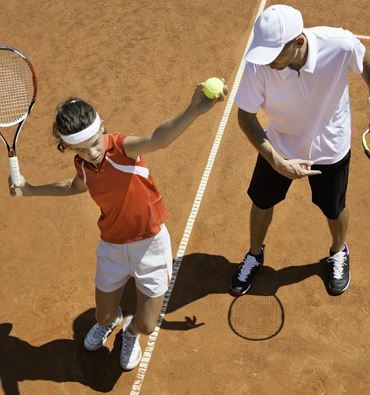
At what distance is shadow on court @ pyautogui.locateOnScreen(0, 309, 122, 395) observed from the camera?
4875 mm

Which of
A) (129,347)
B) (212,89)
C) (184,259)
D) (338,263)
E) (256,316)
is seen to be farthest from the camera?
(184,259)

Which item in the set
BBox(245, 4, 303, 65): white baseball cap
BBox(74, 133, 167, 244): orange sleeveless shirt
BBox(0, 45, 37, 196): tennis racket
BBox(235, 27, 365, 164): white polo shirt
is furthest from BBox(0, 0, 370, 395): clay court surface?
BBox(245, 4, 303, 65): white baseball cap

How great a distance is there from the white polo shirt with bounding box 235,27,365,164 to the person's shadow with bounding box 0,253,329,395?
4.55 feet

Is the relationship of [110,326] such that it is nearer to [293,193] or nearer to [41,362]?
[41,362]

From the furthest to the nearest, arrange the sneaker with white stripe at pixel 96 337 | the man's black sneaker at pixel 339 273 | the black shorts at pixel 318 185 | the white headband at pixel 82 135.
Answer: the man's black sneaker at pixel 339 273 < the sneaker with white stripe at pixel 96 337 < the black shorts at pixel 318 185 < the white headband at pixel 82 135

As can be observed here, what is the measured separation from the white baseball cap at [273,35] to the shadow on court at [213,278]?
222cm

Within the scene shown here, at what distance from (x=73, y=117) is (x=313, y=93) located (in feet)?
5.09

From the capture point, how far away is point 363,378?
4781 millimetres

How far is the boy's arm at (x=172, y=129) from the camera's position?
348 cm

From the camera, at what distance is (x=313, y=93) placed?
414 centimetres

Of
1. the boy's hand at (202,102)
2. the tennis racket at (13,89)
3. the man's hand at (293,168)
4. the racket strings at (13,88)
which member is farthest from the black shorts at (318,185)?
the racket strings at (13,88)

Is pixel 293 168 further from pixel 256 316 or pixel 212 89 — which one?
pixel 256 316

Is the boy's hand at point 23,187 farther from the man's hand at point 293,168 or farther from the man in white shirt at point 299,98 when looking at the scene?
the man's hand at point 293,168

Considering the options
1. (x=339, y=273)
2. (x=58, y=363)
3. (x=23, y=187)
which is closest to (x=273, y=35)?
(x=23, y=187)
